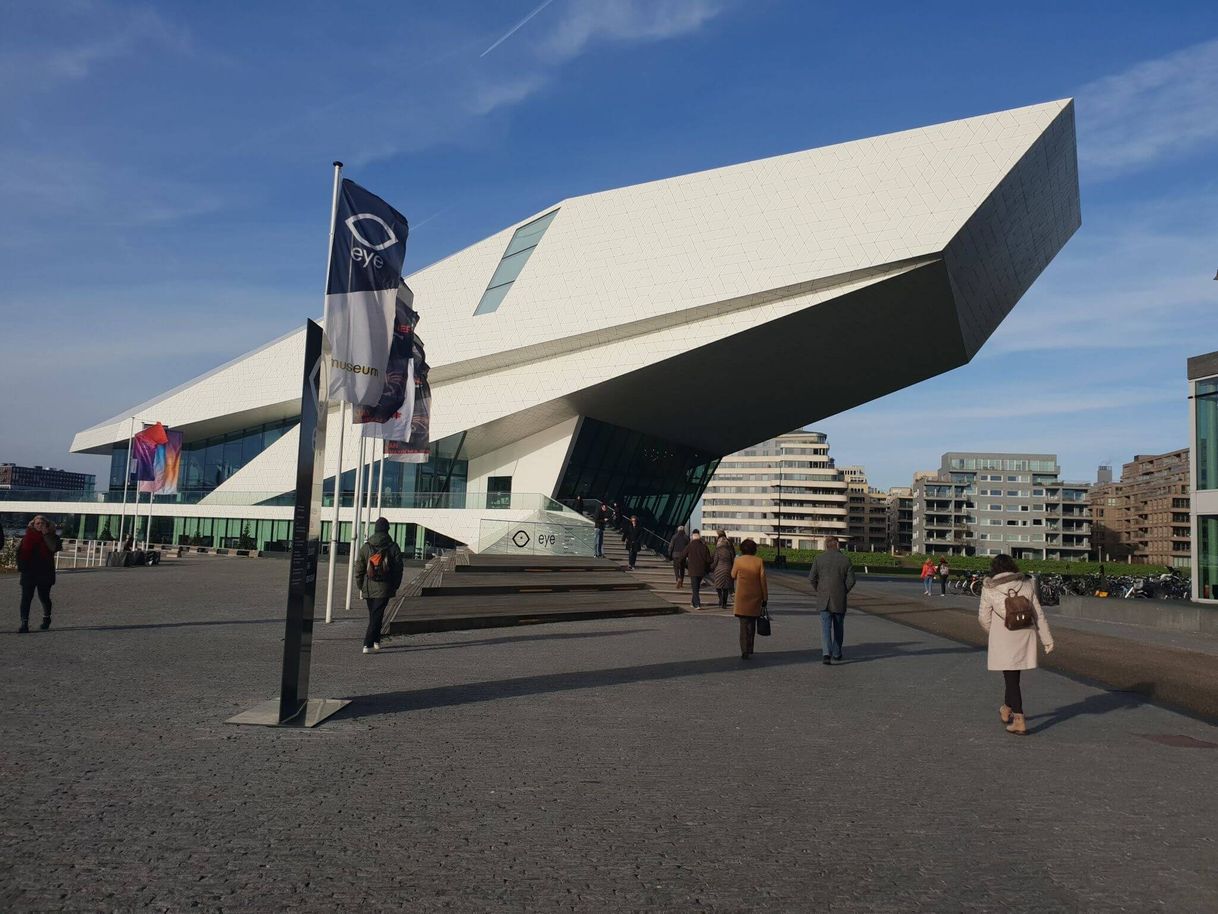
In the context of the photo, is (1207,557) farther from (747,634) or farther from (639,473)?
(639,473)

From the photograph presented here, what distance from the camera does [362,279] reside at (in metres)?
8.91

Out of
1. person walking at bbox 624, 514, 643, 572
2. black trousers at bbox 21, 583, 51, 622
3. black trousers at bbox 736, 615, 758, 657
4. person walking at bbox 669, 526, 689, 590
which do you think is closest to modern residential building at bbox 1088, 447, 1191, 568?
person walking at bbox 624, 514, 643, 572

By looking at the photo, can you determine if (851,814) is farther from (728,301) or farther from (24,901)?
(728,301)

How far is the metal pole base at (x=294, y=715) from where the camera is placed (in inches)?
267

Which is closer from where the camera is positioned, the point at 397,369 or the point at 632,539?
the point at 397,369

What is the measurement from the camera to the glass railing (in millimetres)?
26766

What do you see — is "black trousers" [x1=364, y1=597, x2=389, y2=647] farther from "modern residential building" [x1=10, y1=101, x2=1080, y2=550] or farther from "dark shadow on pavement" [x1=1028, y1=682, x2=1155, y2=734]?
"modern residential building" [x1=10, y1=101, x2=1080, y2=550]

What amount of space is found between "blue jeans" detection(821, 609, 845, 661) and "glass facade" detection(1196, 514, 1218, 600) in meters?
20.6

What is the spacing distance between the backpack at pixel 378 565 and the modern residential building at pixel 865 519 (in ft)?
432

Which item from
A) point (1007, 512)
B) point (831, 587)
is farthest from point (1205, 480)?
point (1007, 512)

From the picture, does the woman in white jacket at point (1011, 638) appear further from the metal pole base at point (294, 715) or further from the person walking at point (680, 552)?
the person walking at point (680, 552)

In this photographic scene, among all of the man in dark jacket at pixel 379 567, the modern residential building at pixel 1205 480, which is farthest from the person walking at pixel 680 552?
the modern residential building at pixel 1205 480

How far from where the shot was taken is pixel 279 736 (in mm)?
6422

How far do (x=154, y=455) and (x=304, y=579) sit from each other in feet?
97.6
